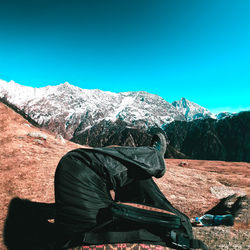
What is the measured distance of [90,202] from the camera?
3.22 metres

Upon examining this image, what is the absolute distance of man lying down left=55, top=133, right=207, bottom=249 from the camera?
309 centimetres

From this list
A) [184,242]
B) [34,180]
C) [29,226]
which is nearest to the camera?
[184,242]

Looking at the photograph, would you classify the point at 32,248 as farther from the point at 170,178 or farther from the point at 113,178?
the point at 170,178

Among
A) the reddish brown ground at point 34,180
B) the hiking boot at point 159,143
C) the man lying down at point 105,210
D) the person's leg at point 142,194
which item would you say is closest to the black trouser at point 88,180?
the man lying down at point 105,210

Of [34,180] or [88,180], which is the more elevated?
[88,180]

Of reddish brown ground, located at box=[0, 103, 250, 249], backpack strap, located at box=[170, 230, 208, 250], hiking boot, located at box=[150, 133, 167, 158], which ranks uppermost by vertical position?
hiking boot, located at box=[150, 133, 167, 158]

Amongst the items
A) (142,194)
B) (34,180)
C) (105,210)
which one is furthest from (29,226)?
(142,194)

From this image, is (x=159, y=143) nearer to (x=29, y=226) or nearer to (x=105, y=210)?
(x=105, y=210)

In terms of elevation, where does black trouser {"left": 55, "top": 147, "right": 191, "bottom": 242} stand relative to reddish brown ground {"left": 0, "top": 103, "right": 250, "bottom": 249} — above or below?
above

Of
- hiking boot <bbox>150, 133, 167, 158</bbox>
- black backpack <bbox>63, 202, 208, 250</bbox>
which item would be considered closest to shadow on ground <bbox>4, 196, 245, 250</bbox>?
black backpack <bbox>63, 202, 208, 250</bbox>

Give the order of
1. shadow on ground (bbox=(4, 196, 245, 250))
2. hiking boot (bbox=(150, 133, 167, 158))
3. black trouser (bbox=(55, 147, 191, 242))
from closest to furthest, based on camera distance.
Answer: black trouser (bbox=(55, 147, 191, 242)) → shadow on ground (bbox=(4, 196, 245, 250)) → hiking boot (bbox=(150, 133, 167, 158))

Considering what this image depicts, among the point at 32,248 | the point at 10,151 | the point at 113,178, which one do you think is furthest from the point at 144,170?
the point at 10,151

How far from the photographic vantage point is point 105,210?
3221mm

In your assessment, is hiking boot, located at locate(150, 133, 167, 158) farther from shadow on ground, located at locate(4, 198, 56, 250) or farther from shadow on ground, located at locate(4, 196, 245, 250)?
shadow on ground, located at locate(4, 198, 56, 250)
